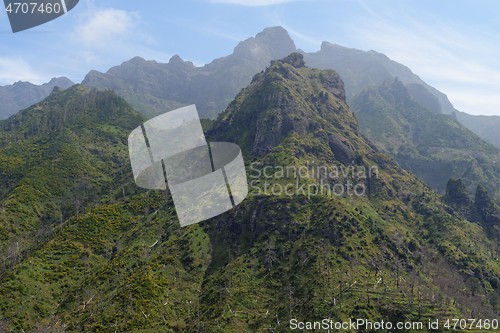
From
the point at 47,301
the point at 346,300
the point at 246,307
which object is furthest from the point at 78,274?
the point at 346,300

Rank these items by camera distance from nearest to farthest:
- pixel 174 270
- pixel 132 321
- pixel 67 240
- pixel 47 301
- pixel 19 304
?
pixel 132 321 < pixel 19 304 < pixel 47 301 < pixel 174 270 < pixel 67 240

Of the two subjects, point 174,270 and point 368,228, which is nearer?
point 174,270

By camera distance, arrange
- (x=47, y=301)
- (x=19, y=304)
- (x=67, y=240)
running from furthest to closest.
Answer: (x=67, y=240)
(x=47, y=301)
(x=19, y=304)

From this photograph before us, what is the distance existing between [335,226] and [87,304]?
104 metres

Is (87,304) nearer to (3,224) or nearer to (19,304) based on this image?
(19,304)

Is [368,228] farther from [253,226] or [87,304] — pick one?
[87,304]

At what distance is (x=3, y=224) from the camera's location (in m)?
199

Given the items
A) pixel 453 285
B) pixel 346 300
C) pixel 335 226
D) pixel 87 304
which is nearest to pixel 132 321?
pixel 87 304

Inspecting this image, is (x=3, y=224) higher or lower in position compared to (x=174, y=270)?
lower

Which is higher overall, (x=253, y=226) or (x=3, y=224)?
(x=253, y=226)

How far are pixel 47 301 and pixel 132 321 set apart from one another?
138 feet

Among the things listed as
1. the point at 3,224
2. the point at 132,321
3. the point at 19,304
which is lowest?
the point at 3,224

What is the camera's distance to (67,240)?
195 m

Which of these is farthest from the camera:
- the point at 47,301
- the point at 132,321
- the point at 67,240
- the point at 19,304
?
the point at 67,240
